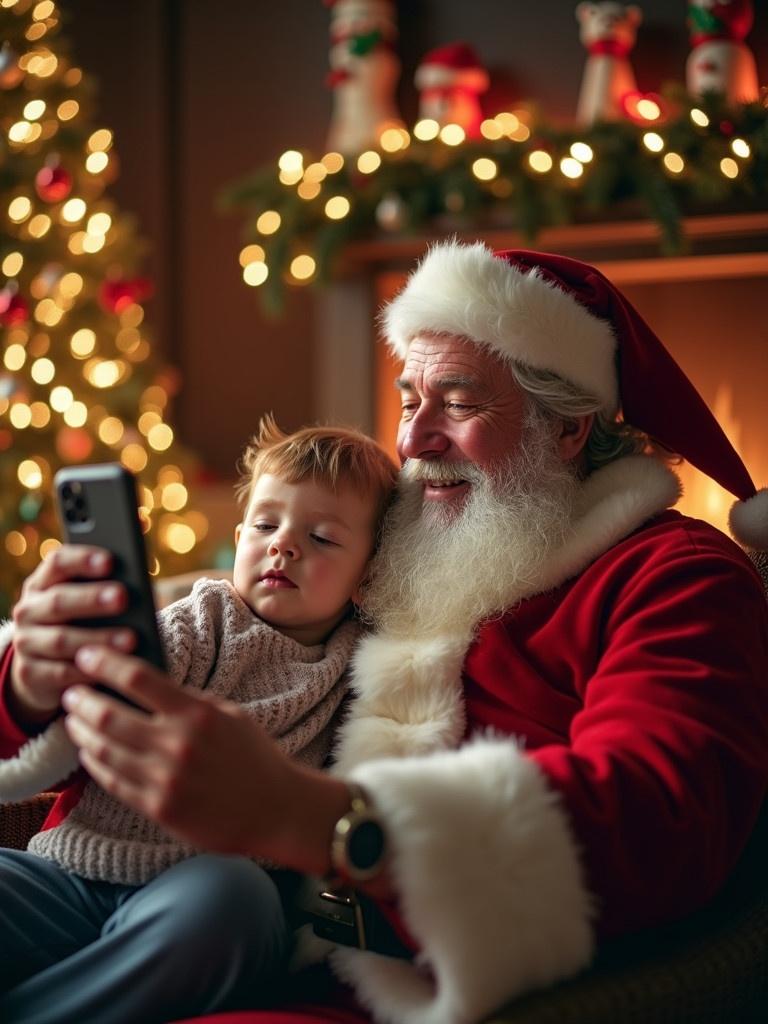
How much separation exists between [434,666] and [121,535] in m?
0.58

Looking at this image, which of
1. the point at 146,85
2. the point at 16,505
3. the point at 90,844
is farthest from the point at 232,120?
the point at 90,844

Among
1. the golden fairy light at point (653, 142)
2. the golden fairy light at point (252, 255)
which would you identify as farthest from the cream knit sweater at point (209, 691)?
the golden fairy light at point (252, 255)

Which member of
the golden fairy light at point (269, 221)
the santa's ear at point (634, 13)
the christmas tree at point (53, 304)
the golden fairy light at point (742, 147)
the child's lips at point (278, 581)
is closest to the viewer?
the child's lips at point (278, 581)

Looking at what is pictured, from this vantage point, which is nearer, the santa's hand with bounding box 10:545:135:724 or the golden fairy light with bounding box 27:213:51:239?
the santa's hand with bounding box 10:545:135:724

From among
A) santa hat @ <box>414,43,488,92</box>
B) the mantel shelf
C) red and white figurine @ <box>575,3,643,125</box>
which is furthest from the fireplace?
santa hat @ <box>414,43,488,92</box>

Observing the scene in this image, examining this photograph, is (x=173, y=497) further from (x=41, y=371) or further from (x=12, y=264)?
(x=12, y=264)

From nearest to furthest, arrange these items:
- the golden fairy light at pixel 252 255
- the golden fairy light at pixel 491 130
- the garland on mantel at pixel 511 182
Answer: the garland on mantel at pixel 511 182, the golden fairy light at pixel 491 130, the golden fairy light at pixel 252 255

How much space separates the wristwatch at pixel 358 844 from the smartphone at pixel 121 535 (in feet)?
0.87

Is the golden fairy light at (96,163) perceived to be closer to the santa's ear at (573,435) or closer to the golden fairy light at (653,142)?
the golden fairy light at (653,142)

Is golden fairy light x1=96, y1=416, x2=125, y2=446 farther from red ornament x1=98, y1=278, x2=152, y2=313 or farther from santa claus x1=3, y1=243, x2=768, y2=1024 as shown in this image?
santa claus x1=3, y1=243, x2=768, y2=1024

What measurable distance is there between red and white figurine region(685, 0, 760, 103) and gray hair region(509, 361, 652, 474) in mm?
2542

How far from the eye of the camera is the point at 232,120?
5.82m

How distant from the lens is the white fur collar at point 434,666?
63.4 inches

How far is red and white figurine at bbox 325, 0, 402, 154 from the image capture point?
475cm
